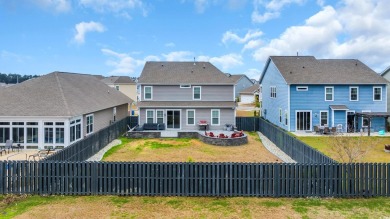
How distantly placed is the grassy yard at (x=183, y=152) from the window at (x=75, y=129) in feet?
9.55

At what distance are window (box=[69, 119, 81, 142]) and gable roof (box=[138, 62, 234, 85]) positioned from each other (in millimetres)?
10302

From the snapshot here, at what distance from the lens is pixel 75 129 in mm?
21391

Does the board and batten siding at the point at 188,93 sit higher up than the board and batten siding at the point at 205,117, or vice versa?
the board and batten siding at the point at 188,93

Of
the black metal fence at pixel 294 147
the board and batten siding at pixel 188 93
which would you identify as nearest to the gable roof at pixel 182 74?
the board and batten siding at pixel 188 93

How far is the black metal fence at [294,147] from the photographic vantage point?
13719 millimetres

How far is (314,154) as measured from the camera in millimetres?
14219

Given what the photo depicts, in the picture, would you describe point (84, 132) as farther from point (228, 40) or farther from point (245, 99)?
point (245, 99)

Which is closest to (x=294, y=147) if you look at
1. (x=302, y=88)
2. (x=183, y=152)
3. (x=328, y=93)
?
(x=183, y=152)

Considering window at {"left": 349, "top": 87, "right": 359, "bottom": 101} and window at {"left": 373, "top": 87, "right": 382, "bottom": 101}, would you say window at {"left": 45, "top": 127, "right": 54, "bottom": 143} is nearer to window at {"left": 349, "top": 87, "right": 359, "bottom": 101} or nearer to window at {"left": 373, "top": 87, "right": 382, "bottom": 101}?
window at {"left": 349, "top": 87, "right": 359, "bottom": 101}

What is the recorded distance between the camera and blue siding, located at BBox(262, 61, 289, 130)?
31.6 metres

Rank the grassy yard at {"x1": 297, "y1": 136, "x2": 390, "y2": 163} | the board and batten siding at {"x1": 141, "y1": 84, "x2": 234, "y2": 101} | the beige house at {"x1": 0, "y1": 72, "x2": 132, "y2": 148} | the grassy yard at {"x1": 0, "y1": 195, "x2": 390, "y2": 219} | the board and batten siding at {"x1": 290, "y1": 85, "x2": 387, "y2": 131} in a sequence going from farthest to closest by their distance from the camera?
the board and batten siding at {"x1": 141, "y1": 84, "x2": 234, "y2": 101}
the board and batten siding at {"x1": 290, "y1": 85, "x2": 387, "y2": 131}
the beige house at {"x1": 0, "y1": 72, "x2": 132, "y2": 148}
the grassy yard at {"x1": 297, "y1": 136, "x2": 390, "y2": 163}
the grassy yard at {"x1": 0, "y1": 195, "x2": 390, "y2": 219}

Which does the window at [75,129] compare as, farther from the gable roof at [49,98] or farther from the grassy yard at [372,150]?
the grassy yard at [372,150]

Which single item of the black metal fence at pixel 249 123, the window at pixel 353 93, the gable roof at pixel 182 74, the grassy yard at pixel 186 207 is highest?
the gable roof at pixel 182 74

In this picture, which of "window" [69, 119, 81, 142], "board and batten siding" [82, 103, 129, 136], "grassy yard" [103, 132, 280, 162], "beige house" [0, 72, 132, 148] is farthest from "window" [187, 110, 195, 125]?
"window" [69, 119, 81, 142]
